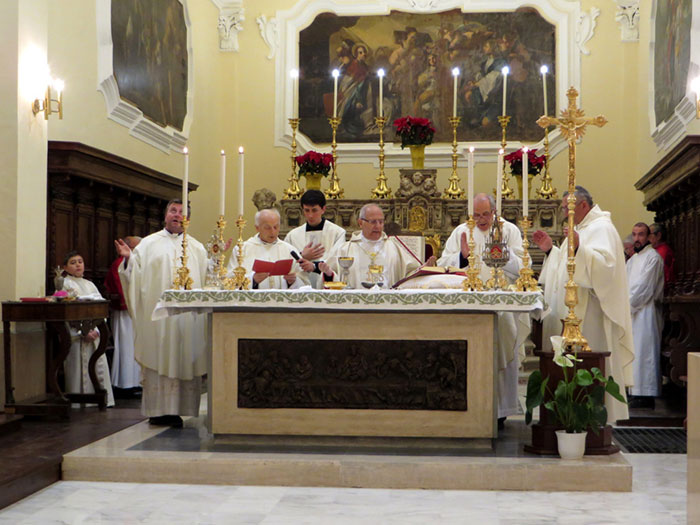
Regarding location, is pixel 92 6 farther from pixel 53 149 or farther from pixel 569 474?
pixel 569 474

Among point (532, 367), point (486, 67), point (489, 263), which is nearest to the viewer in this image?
point (489, 263)

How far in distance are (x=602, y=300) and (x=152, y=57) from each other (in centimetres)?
710

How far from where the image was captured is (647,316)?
8.66 metres

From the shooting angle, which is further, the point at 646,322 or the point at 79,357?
the point at 646,322

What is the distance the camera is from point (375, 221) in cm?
673

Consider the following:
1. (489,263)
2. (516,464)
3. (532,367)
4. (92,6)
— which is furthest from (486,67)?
(516,464)

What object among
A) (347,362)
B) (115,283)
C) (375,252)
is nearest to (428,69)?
(115,283)

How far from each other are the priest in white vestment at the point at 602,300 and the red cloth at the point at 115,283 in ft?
14.4

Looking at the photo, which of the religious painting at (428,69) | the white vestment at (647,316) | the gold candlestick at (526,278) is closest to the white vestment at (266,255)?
the gold candlestick at (526,278)

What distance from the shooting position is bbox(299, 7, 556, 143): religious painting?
13.7 meters

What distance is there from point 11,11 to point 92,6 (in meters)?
2.27

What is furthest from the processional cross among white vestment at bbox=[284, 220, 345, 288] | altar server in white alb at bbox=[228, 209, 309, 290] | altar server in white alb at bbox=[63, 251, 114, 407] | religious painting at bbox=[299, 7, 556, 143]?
religious painting at bbox=[299, 7, 556, 143]

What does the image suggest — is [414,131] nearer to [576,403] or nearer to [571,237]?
[571,237]

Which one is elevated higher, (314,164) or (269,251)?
(314,164)
